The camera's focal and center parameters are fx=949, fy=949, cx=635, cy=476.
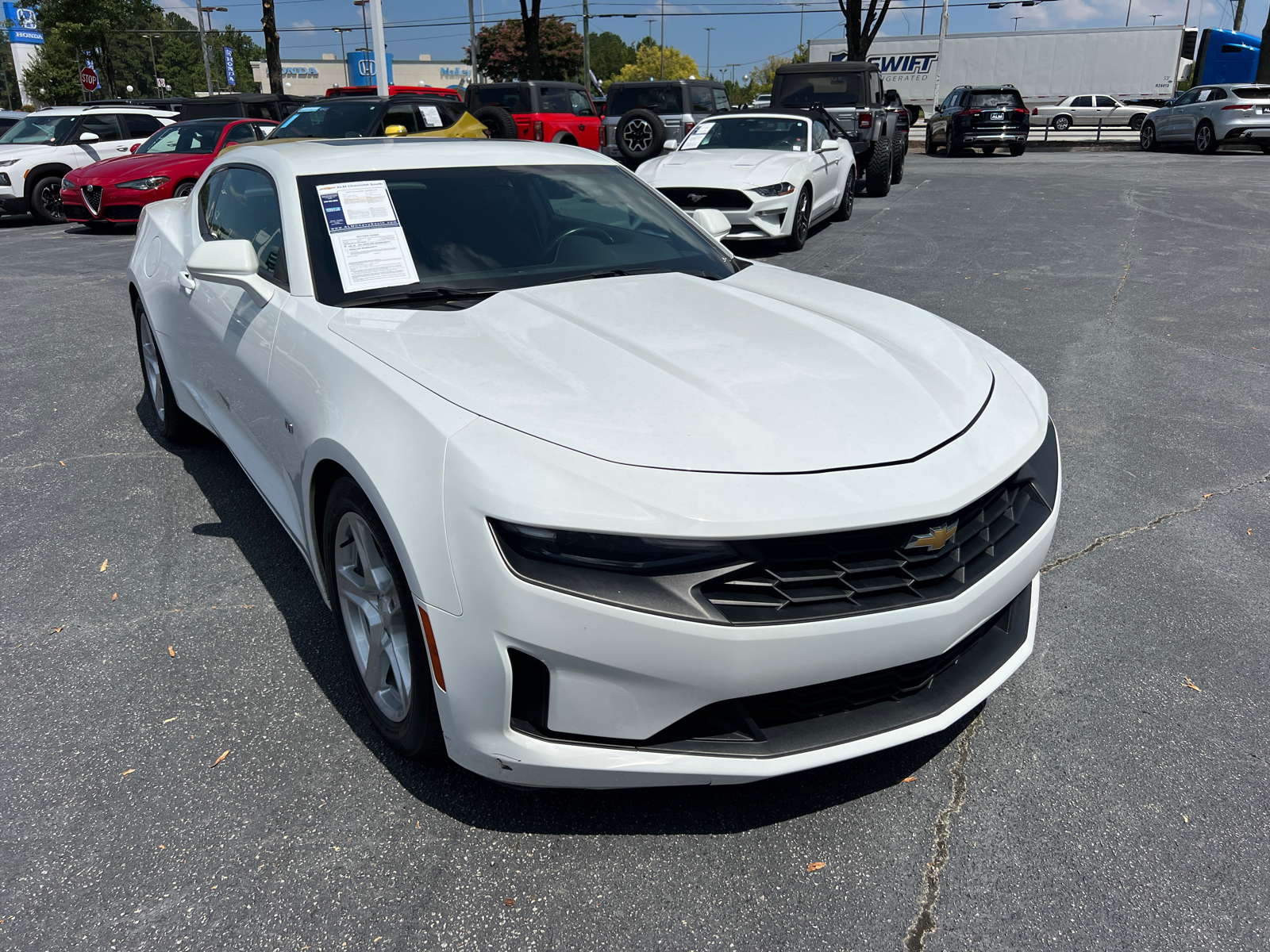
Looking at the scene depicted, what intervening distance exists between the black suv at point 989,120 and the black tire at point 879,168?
9811mm

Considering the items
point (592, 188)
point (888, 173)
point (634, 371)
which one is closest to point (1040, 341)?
point (592, 188)

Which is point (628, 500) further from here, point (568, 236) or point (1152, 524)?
point (1152, 524)

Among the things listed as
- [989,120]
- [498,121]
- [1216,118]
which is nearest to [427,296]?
[498,121]

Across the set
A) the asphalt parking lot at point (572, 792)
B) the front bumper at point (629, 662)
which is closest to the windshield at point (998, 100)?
the asphalt parking lot at point (572, 792)

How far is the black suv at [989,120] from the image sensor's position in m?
22.5

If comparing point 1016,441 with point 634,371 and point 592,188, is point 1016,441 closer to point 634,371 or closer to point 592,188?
point 634,371

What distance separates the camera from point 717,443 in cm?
204

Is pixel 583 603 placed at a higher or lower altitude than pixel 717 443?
lower

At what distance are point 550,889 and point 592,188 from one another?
267 cm

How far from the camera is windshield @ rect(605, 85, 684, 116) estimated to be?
20250 mm

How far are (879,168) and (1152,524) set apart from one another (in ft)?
38.2

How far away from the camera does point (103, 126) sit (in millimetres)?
15594

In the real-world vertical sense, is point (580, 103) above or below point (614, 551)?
above

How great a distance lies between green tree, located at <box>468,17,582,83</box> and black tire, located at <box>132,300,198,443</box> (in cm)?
7069
